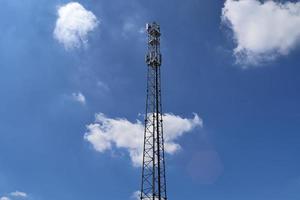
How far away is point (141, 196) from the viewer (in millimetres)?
71875

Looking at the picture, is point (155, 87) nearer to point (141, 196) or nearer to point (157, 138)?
point (157, 138)

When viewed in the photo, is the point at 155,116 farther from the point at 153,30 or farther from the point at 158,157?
the point at 153,30

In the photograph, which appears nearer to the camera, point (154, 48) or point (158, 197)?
point (158, 197)

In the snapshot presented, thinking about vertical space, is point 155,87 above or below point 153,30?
below

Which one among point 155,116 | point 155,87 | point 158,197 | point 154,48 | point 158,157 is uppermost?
point 154,48

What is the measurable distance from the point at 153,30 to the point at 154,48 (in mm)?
2911

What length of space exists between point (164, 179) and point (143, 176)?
3047 millimetres

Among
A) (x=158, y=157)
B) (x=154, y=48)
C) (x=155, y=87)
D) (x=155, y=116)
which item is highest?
(x=154, y=48)

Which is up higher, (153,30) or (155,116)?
(153,30)

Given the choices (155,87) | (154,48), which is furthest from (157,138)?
(154,48)

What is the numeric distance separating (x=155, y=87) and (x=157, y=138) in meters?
8.44

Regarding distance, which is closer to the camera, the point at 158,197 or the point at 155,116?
the point at 158,197

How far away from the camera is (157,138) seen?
74938mm

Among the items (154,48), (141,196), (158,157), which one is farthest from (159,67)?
(141,196)
